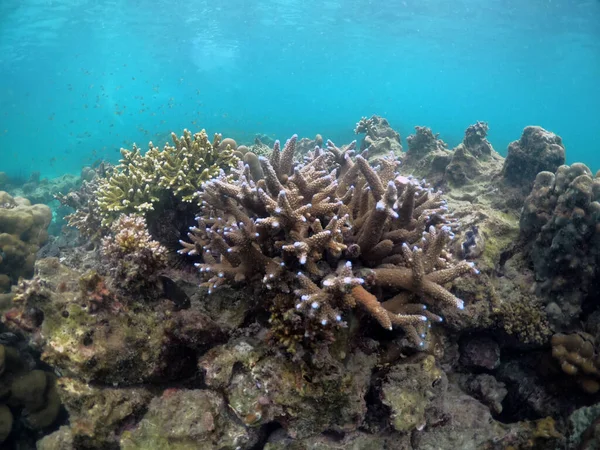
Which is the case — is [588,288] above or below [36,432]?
above

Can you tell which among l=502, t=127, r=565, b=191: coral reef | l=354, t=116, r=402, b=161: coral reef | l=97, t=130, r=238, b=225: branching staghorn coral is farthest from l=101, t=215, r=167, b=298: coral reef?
l=354, t=116, r=402, b=161: coral reef

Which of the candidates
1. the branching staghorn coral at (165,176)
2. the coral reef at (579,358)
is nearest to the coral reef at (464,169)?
the coral reef at (579,358)

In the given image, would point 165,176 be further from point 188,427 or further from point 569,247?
point 569,247

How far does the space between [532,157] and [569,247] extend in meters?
3.69

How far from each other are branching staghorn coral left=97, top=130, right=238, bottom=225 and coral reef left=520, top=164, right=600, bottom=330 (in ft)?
16.8

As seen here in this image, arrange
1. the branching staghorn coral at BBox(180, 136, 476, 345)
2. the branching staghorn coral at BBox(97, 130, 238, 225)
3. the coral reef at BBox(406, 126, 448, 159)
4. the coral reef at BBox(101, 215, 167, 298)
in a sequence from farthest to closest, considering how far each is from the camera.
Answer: the coral reef at BBox(406, 126, 448, 159), the branching staghorn coral at BBox(97, 130, 238, 225), the coral reef at BBox(101, 215, 167, 298), the branching staghorn coral at BBox(180, 136, 476, 345)

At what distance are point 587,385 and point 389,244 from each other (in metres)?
3.48

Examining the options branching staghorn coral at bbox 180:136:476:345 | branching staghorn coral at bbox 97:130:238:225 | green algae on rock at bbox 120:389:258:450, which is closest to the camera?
green algae on rock at bbox 120:389:258:450

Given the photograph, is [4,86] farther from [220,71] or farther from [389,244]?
[389,244]

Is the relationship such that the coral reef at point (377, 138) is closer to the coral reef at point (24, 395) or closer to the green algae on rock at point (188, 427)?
the green algae on rock at point (188, 427)

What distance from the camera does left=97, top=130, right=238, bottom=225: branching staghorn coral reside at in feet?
18.1

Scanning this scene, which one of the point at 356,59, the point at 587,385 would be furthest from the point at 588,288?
the point at 356,59

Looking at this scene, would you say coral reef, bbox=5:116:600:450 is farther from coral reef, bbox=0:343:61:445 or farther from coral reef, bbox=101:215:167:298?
coral reef, bbox=0:343:61:445

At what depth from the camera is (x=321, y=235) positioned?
11.0 feet
